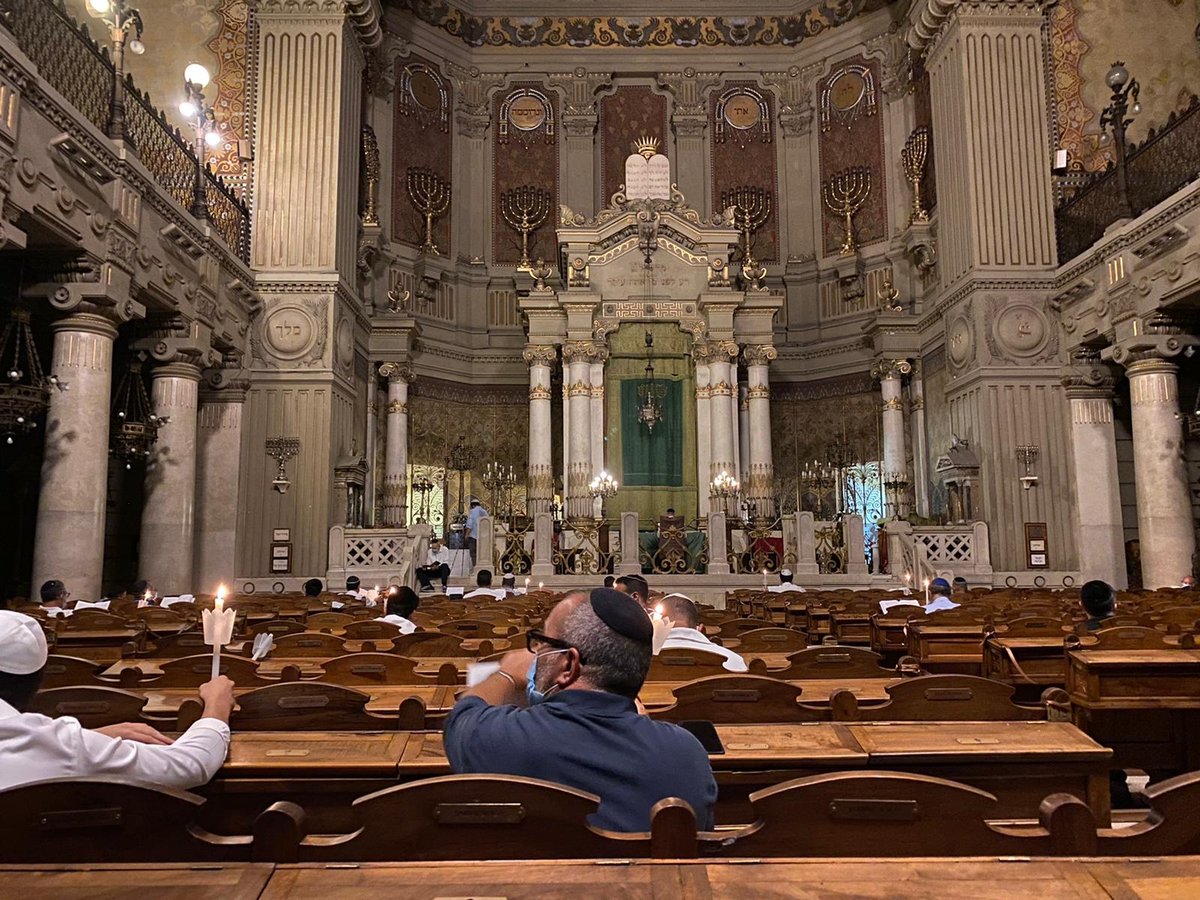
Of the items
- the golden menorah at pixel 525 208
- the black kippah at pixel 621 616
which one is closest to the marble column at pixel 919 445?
the golden menorah at pixel 525 208

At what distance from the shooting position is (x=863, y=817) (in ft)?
6.99

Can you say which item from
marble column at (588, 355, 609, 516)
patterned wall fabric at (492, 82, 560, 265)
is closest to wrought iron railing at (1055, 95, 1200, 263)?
marble column at (588, 355, 609, 516)

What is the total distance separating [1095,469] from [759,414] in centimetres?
715

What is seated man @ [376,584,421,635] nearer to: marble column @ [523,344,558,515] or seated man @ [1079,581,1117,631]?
seated man @ [1079,581,1117,631]

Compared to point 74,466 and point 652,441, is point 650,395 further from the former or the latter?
point 74,466

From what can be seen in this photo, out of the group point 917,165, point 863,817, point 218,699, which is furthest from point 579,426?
point 863,817

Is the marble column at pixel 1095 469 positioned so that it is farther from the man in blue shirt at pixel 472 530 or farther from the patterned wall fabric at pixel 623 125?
the patterned wall fabric at pixel 623 125

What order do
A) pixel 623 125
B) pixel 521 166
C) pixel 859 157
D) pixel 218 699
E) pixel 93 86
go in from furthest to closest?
1. pixel 623 125
2. pixel 521 166
3. pixel 859 157
4. pixel 93 86
5. pixel 218 699

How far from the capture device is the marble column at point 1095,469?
17.1 metres

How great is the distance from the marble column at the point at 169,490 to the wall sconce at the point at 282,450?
305 centimetres

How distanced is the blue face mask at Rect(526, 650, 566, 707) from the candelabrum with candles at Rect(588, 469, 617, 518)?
17143 millimetres

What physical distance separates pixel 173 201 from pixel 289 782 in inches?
502

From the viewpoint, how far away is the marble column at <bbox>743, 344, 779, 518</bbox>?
71.5 feet

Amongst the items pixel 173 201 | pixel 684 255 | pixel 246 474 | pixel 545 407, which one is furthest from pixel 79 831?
pixel 684 255
